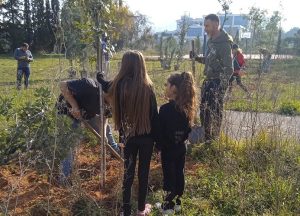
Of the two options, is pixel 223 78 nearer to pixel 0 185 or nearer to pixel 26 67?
pixel 0 185

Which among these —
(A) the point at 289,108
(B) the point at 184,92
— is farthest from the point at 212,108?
(A) the point at 289,108

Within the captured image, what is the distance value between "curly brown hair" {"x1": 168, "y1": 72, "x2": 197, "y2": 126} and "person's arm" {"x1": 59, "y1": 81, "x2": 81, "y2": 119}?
2.94 ft

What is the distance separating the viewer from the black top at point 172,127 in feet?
10.7

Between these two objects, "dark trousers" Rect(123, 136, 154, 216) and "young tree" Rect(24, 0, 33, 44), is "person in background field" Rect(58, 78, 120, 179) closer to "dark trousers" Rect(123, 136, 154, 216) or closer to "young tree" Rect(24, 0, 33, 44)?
"dark trousers" Rect(123, 136, 154, 216)

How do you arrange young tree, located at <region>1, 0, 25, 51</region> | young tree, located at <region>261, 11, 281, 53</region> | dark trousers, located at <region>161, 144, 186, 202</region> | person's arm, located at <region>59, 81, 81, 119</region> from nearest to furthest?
dark trousers, located at <region>161, 144, 186, 202</region> < person's arm, located at <region>59, 81, 81, 119</region> < young tree, located at <region>261, 11, 281, 53</region> < young tree, located at <region>1, 0, 25, 51</region>

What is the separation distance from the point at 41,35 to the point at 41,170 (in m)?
29.3

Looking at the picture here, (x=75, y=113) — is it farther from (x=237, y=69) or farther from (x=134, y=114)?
(x=237, y=69)

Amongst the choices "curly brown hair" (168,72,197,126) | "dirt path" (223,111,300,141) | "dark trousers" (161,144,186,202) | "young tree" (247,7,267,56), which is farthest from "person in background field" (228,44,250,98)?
"dark trousers" (161,144,186,202)

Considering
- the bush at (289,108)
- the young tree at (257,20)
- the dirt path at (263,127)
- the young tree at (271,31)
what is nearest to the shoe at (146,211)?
the dirt path at (263,127)

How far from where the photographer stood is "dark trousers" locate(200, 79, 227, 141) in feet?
14.6

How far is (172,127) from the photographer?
3.25 m

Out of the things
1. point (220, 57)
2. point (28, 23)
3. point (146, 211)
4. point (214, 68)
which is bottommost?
point (146, 211)

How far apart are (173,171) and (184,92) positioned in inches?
27.6

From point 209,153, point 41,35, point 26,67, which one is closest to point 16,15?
point 41,35
